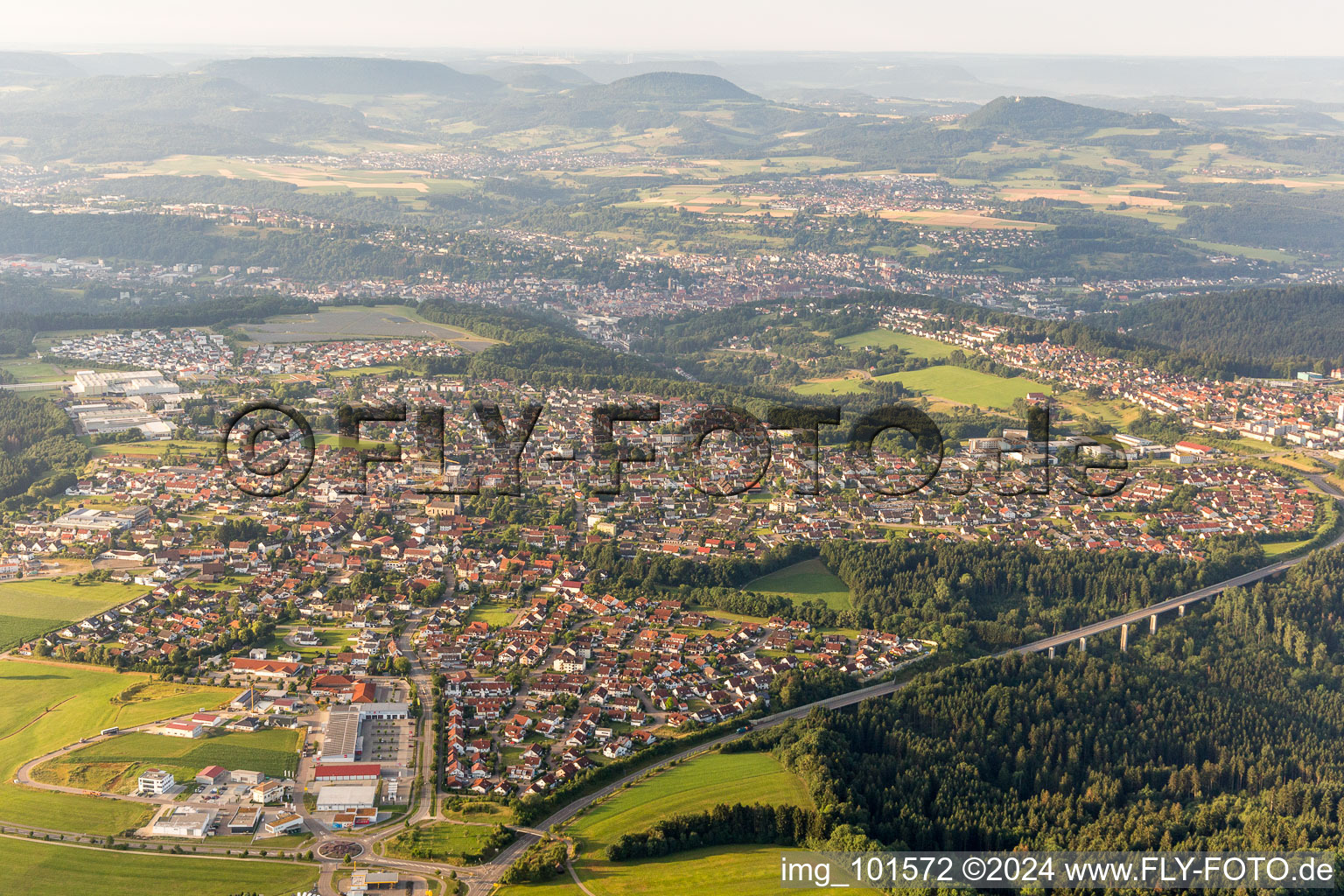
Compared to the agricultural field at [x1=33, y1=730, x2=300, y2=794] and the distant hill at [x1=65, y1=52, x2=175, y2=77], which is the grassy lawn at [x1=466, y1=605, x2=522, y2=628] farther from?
the distant hill at [x1=65, y1=52, x2=175, y2=77]

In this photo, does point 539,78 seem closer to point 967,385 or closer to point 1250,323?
point 1250,323

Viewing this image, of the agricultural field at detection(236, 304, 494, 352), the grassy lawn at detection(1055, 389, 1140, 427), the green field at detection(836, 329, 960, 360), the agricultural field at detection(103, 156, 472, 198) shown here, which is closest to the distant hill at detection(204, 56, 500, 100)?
the agricultural field at detection(103, 156, 472, 198)

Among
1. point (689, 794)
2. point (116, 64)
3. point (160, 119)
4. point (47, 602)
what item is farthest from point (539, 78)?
point (689, 794)

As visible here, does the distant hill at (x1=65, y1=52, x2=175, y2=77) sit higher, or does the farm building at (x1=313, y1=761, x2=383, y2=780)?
the distant hill at (x1=65, y1=52, x2=175, y2=77)

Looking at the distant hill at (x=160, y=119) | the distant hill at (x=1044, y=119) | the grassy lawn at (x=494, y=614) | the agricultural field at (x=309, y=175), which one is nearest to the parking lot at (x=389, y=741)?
the grassy lawn at (x=494, y=614)

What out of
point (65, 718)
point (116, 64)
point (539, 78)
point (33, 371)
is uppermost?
point (116, 64)
